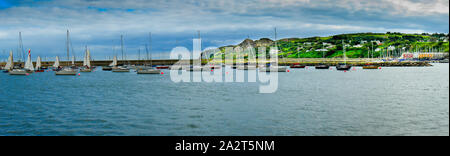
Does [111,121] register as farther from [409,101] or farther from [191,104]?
[409,101]

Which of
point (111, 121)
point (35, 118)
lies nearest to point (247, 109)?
point (111, 121)

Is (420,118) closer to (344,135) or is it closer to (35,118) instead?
(344,135)

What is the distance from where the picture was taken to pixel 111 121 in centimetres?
2462
